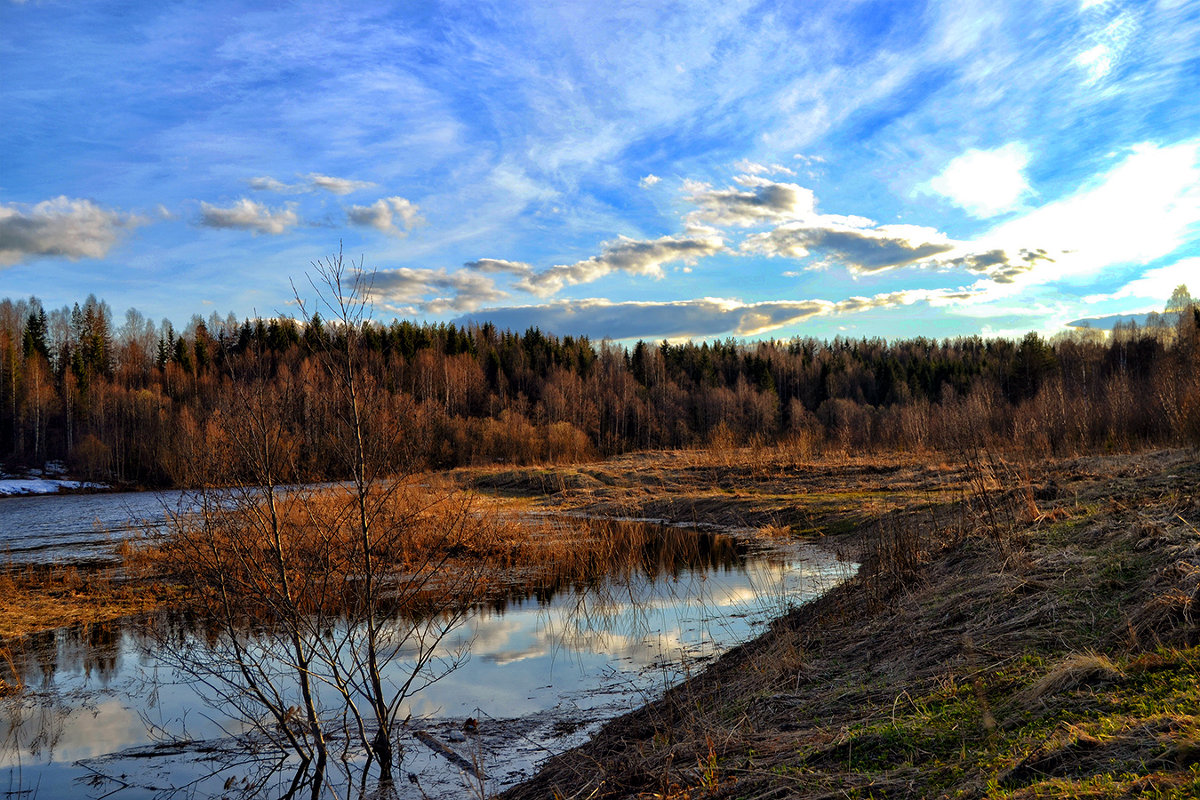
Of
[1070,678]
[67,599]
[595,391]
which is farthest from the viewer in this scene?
[595,391]

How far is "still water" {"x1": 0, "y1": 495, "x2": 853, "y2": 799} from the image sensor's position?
6.21 m

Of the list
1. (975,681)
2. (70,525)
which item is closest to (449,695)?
(975,681)

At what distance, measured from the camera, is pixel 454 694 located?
820 cm

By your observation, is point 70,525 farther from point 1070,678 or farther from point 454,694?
point 1070,678

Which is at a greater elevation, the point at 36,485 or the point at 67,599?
the point at 67,599

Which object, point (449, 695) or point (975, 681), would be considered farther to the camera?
point (449, 695)

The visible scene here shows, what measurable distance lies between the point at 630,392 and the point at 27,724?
6886 centimetres

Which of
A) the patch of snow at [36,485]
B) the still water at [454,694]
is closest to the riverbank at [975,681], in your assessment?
the still water at [454,694]

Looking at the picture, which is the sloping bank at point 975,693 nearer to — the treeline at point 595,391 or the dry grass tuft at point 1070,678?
the dry grass tuft at point 1070,678

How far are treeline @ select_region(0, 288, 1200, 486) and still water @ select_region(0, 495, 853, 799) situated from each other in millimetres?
11626

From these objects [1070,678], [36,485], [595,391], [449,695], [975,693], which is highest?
[595,391]

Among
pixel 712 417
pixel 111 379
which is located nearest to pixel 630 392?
pixel 712 417

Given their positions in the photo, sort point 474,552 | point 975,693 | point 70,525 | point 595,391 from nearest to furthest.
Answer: point 975,693 < point 474,552 < point 70,525 < point 595,391

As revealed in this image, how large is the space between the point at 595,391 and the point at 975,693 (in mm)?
70789
